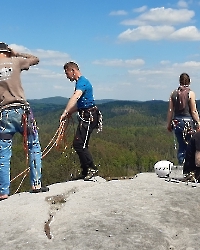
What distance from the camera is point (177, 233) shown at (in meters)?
5.17

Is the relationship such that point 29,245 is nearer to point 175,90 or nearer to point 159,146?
point 175,90

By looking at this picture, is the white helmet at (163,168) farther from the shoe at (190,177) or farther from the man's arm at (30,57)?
the man's arm at (30,57)

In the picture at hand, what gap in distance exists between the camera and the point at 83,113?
8172 mm

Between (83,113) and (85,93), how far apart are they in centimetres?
46

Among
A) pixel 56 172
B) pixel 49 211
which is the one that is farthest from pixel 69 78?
pixel 56 172

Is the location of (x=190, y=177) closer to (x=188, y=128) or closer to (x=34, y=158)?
(x=188, y=128)

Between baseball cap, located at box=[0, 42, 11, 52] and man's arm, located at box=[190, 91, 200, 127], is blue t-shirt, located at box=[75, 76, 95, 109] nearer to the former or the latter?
baseball cap, located at box=[0, 42, 11, 52]

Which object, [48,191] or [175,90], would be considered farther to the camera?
[175,90]

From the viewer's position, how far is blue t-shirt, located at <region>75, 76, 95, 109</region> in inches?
310

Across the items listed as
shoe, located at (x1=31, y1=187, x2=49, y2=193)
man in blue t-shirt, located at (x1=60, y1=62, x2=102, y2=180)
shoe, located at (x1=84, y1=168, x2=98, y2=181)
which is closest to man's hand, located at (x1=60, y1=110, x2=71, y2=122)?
man in blue t-shirt, located at (x1=60, y1=62, x2=102, y2=180)

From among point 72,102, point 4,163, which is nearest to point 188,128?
point 72,102

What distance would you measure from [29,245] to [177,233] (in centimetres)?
202

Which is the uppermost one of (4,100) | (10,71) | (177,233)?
(10,71)

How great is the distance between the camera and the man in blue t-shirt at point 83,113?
786 centimetres
